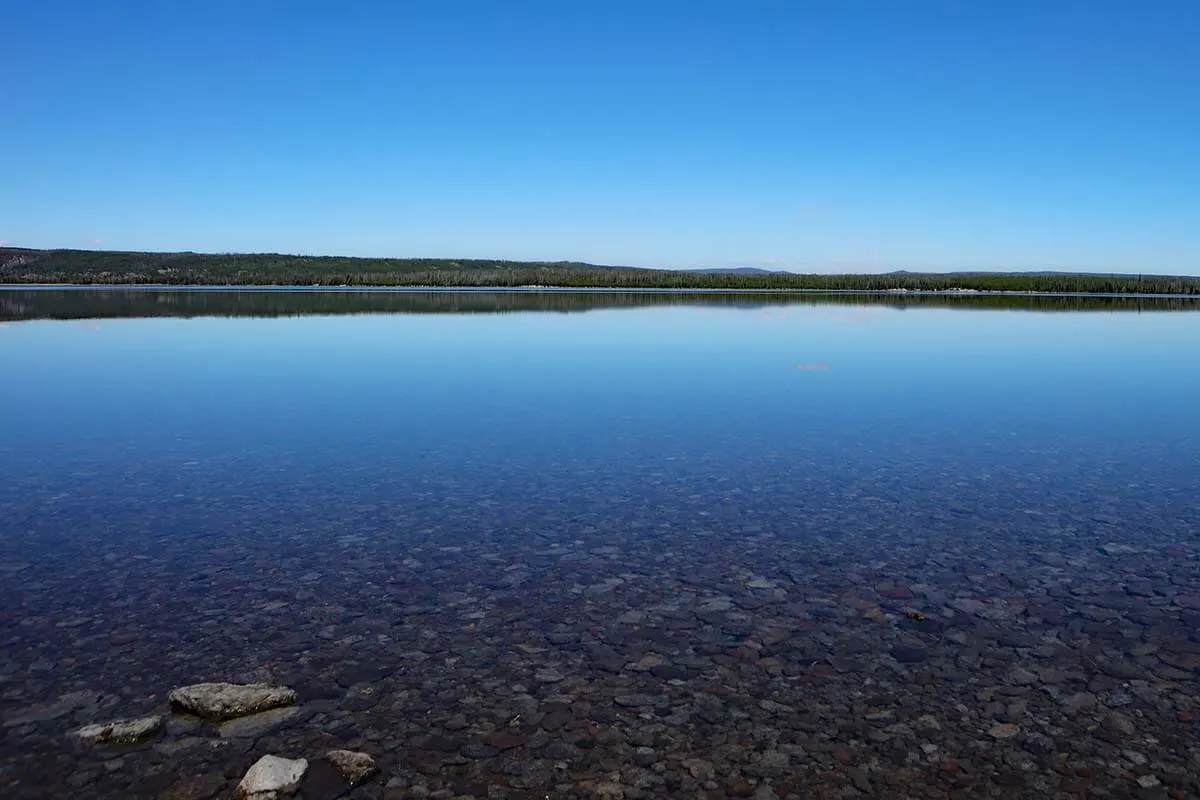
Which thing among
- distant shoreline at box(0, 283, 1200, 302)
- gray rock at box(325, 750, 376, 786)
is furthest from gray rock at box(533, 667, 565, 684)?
distant shoreline at box(0, 283, 1200, 302)

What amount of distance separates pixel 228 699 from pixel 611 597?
3058 millimetres

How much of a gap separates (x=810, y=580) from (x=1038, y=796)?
10.3 ft

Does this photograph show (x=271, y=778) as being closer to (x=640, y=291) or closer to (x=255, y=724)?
(x=255, y=724)

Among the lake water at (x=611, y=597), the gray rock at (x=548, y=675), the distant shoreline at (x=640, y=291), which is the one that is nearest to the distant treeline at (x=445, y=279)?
the distant shoreline at (x=640, y=291)

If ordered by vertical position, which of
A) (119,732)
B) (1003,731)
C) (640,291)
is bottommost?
(1003,731)

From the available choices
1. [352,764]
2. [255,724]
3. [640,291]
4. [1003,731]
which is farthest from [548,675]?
[640,291]

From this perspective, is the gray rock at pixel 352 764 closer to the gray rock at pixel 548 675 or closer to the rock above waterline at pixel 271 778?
the rock above waterline at pixel 271 778

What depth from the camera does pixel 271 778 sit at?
189 inches

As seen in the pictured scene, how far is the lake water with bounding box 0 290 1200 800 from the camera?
515 cm

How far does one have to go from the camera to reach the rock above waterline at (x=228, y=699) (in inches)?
216

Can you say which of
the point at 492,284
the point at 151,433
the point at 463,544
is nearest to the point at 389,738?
the point at 463,544

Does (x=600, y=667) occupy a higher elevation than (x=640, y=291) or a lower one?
lower

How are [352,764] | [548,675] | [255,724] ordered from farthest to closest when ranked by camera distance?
[548,675] < [255,724] < [352,764]

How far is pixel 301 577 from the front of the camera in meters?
7.79
